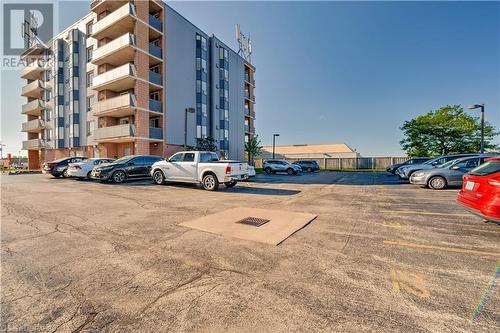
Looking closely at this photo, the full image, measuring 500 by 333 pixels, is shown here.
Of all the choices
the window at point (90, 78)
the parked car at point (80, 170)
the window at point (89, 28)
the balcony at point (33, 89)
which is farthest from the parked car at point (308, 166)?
the balcony at point (33, 89)

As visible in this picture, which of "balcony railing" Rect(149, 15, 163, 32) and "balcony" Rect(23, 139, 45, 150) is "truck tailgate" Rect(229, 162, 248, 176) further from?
"balcony" Rect(23, 139, 45, 150)

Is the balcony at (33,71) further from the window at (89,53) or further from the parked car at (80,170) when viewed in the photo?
the parked car at (80,170)

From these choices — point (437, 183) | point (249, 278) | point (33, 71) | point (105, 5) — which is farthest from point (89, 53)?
Answer: point (437, 183)

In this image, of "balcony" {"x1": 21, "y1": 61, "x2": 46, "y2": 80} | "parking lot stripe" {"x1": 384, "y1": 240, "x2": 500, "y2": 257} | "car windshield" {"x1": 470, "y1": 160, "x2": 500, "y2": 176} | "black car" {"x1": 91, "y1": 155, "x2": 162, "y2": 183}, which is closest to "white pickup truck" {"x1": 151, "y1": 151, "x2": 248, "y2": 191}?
"black car" {"x1": 91, "y1": 155, "x2": 162, "y2": 183}

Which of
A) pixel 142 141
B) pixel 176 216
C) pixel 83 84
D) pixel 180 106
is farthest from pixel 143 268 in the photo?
pixel 83 84

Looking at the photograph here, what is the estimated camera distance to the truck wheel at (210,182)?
10672mm

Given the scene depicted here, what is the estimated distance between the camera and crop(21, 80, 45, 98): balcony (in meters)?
35.6

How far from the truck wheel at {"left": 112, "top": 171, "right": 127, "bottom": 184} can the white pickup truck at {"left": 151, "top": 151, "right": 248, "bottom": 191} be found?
271 cm

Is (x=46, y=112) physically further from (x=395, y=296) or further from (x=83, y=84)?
(x=395, y=296)

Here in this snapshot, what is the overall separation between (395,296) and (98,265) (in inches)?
155

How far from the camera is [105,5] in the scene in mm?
24578

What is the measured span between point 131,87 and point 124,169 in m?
15.0

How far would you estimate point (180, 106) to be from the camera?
2702 centimetres

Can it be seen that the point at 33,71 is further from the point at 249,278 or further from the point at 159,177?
the point at 249,278
